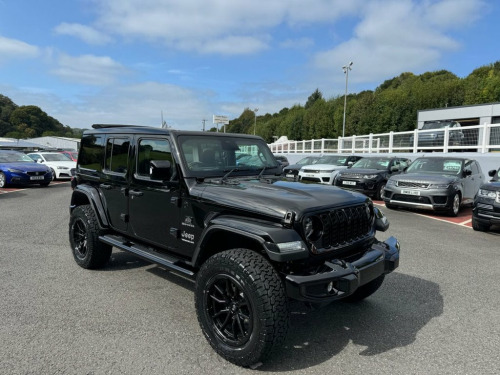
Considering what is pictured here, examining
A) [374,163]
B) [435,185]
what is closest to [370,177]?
[374,163]

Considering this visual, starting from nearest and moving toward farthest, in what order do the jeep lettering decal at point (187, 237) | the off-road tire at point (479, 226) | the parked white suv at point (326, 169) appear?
1. the jeep lettering decal at point (187, 237)
2. the off-road tire at point (479, 226)
3. the parked white suv at point (326, 169)

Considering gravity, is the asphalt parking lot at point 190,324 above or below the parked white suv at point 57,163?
below

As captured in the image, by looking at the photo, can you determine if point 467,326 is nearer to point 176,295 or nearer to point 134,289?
point 176,295

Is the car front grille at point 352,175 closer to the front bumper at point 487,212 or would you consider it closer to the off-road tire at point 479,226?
the off-road tire at point 479,226

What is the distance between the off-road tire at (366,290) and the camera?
3791 mm

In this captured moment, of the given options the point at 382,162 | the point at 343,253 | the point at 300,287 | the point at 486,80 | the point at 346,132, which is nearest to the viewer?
the point at 300,287

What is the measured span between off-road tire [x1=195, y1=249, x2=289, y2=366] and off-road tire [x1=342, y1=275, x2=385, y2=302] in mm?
1456

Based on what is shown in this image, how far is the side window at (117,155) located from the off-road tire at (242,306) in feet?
6.54

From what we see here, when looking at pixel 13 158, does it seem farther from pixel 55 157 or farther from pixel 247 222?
pixel 247 222

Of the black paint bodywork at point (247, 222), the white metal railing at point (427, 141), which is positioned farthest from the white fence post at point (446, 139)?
the black paint bodywork at point (247, 222)

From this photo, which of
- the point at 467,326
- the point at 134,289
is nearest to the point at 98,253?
the point at 134,289

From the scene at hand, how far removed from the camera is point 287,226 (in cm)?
282

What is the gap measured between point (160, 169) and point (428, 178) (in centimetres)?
854

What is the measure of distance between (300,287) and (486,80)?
4451 centimetres
